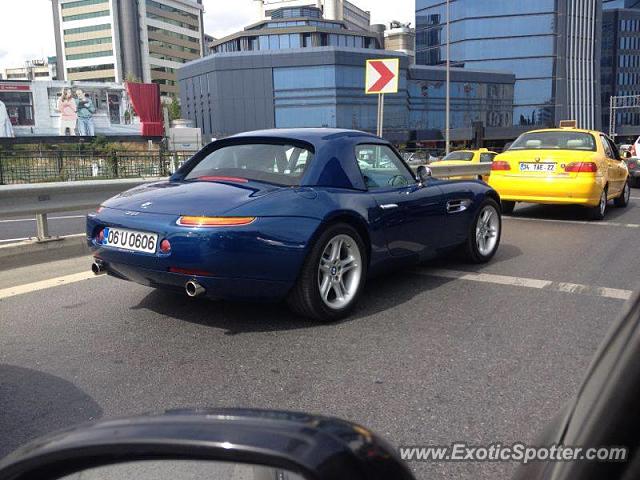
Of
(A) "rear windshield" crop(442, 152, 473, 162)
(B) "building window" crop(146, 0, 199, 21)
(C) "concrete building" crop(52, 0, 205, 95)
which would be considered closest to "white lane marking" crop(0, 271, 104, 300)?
(A) "rear windshield" crop(442, 152, 473, 162)

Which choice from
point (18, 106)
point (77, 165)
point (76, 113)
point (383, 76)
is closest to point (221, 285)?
point (383, 76)

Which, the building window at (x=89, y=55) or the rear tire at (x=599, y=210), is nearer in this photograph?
the rear tire at (x=599, y=210)

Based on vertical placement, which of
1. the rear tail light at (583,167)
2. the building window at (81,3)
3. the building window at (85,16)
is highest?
the building window at (81,3)

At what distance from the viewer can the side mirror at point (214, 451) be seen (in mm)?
843

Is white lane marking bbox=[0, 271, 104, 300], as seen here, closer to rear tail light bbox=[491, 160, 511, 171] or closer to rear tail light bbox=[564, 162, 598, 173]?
rear tail light bbox=[491, 160, 511, 171]

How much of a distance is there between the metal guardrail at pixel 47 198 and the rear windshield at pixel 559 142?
Answer: 691 centimetres

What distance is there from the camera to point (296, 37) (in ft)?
266

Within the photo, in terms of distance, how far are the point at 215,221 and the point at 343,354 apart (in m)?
1.19

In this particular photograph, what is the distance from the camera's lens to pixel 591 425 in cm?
88

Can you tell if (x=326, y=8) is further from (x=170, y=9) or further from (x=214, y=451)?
(x=214, y=451)

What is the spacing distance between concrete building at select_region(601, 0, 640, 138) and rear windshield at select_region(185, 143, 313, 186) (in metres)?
117

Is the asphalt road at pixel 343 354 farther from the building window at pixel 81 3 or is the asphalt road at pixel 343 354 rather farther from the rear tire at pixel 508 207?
the building window at pixel 81 3

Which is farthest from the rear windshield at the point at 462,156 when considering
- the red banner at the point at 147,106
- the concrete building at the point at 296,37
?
the red banner at the point at 147,106

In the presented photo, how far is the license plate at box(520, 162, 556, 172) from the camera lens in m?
9.32
